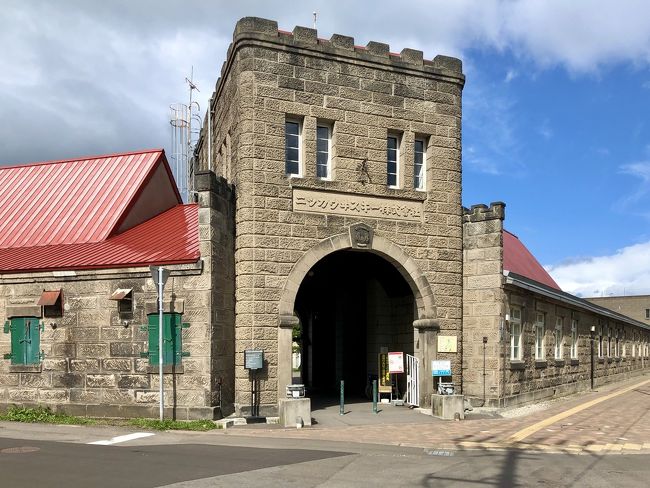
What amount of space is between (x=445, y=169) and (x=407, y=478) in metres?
10.2

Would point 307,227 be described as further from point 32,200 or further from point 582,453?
point 32,200

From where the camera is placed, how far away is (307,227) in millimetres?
15789

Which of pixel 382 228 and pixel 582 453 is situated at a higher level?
pixel 382 228

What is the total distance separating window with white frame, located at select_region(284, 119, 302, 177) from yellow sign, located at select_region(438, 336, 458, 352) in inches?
217

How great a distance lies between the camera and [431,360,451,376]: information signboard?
53.3ft

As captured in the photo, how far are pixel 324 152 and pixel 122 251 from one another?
5401 mm

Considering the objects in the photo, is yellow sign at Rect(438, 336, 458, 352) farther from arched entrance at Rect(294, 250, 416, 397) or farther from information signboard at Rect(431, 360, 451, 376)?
arched entrance at Rect(294, 250, 416, 397)

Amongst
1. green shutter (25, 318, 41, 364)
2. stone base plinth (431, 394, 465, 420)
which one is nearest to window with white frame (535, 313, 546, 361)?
stone base plinth (431, 394, 465, 420)

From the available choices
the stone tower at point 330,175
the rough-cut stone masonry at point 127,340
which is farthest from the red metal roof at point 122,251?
the stone tower at point 330,175

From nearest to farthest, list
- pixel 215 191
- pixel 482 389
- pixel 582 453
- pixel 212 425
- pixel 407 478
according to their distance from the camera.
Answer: pixel 407 478
pixel 582 453
pixel 212 425
pixel 215 191
pixel 482 389

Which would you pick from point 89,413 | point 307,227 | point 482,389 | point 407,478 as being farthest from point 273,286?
point 407,478

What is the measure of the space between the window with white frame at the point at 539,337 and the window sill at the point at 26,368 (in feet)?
45.3

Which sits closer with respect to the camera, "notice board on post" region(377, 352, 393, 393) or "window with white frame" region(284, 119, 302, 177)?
"window with white frame" region(284, 119, 302, 177)

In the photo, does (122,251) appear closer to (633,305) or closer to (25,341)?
(25,341)
